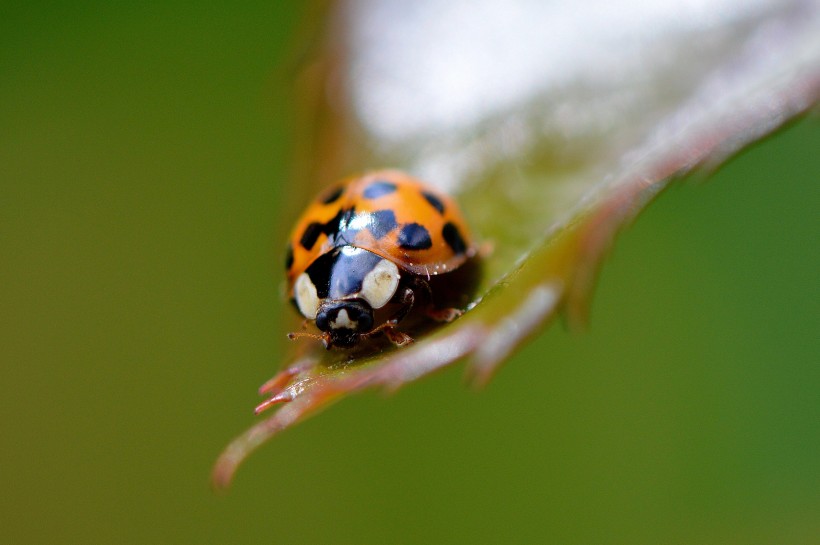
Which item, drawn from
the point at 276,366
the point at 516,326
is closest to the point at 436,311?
the point at 516,326

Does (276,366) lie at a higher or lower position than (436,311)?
higher

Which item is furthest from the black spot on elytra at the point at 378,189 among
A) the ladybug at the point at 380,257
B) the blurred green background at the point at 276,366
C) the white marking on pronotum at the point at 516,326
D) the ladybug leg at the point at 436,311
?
the blurred green background at the point at 276,366

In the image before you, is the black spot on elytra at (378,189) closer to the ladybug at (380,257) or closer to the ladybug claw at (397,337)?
the ladybug at (380,257)

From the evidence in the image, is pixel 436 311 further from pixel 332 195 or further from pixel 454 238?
pixel 332 195

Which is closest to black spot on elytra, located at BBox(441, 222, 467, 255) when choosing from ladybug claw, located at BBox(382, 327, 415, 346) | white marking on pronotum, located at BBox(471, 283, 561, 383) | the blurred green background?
ladybug claw, located at BBox(382, 327, 415, 346)

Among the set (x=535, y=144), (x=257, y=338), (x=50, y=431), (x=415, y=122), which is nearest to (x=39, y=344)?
(x=50, y=431)

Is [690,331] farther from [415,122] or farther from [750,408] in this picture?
[415,122]
